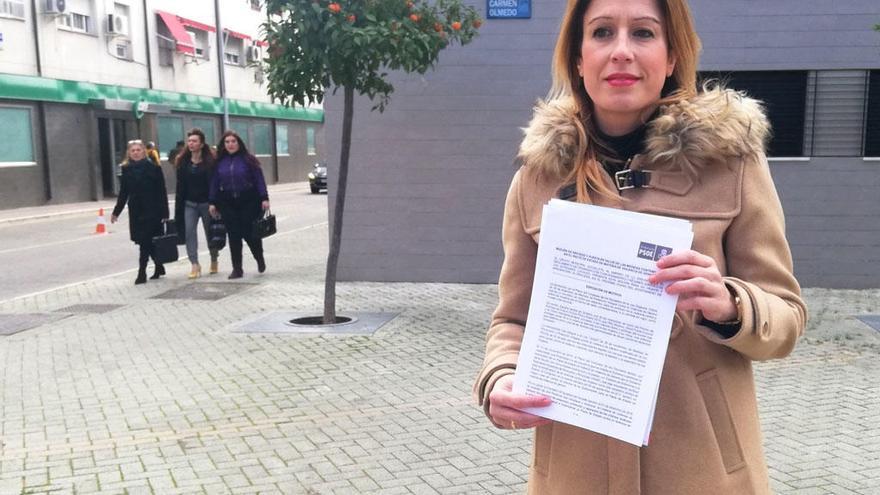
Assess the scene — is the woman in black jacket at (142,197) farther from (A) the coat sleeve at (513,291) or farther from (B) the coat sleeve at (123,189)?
(A) the coat sleeve at (513,291)

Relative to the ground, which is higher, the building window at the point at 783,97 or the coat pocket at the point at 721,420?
the building window at the point at 783,97

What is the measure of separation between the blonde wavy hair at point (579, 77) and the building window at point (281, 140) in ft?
135

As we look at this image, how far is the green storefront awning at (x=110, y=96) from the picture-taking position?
23812 mm

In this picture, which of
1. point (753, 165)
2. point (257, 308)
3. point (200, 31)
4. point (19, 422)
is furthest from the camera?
point (200, 31)

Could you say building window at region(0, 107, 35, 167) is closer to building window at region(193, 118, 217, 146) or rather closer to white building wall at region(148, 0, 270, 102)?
white building wall at region(148, 0, 270, 102)

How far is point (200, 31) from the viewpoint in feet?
114

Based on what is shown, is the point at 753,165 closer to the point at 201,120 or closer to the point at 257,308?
the point at 257,308

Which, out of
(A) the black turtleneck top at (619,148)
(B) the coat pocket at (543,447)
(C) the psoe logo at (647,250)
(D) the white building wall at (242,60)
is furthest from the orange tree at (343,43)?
(D) the white building wall at (242,60)

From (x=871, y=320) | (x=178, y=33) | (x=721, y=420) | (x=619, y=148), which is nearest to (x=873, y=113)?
(x=871, y=320)

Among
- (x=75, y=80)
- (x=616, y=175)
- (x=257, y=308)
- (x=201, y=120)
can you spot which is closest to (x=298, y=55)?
(x=257, y=308)

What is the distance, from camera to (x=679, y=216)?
5.22 ft

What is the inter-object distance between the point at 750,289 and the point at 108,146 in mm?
30329

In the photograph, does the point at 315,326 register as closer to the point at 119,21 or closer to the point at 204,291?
the point at 204,291

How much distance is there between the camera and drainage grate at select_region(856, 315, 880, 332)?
810 centimetres
